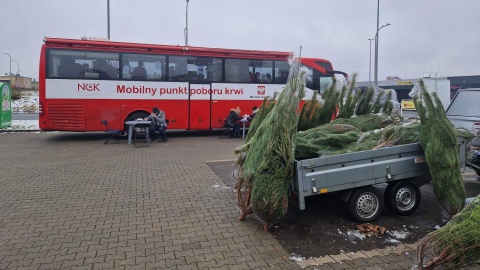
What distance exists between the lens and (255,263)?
3881 mm

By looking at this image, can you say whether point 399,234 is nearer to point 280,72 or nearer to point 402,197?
point 402,197

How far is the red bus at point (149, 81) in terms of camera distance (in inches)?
501

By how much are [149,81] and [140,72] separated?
0.46 metres

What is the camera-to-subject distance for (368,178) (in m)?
4.82

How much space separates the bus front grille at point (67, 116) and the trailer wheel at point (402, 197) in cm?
1105

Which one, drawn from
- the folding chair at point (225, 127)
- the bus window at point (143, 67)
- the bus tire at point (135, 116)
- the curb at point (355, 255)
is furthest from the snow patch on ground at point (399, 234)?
the bus window at point (143, 67)

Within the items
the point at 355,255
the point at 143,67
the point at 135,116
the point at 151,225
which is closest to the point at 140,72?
the point at 143,67

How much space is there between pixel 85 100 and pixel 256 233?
10419mm

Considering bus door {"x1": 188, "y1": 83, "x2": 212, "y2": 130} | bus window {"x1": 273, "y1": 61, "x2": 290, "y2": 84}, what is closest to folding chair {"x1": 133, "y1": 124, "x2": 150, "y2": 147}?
→ bus door {"x1": 188, "y1": 83, "x2": 212, "y2": 130}

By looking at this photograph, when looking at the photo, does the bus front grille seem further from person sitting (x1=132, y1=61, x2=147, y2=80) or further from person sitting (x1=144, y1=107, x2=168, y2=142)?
person sitting (x1=144, y1=107, x2=168, y2=142)

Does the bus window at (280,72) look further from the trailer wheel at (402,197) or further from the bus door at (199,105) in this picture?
the trailer wheel at (402,197)

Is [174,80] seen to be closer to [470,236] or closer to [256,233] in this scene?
[256,233]

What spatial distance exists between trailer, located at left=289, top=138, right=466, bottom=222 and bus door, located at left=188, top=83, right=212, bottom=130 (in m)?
10.1

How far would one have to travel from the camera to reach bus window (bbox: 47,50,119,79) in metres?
12.6
